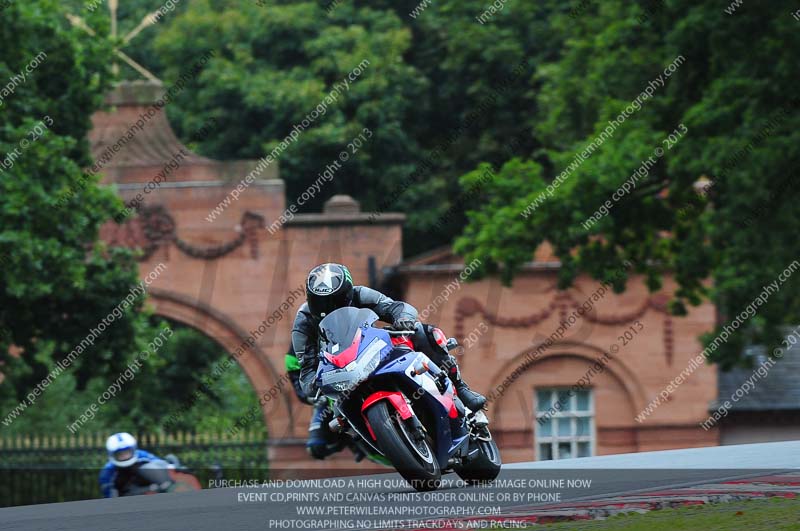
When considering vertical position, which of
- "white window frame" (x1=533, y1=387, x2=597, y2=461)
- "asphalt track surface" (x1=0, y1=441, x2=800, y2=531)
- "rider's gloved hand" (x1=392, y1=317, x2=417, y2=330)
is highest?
"white window frame" (x1=533, y1=387, x2=597, y2=461)

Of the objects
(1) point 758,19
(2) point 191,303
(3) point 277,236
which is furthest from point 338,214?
(1) point 758,19

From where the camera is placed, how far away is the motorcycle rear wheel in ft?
33.1

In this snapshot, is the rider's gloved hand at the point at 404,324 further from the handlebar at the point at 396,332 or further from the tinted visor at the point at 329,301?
the tinted visor at the point at 329,301

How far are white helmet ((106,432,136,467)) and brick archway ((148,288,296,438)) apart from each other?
18.4 meters

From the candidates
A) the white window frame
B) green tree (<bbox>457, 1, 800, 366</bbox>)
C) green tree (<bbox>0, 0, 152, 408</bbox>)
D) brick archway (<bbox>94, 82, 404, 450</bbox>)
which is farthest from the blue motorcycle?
the white window frame

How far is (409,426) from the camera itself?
10.3 m

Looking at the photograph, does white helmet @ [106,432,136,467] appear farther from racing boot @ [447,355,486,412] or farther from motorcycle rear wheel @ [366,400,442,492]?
motorcycle rear wheel @ [366,400,442,492]

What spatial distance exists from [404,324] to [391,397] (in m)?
0.63

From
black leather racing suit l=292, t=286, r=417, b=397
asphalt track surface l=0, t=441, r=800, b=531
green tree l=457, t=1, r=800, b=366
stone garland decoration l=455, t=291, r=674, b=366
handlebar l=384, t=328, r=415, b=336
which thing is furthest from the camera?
stone garland decoration l=455, t=291, r=674, b=366

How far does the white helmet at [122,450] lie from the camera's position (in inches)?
595

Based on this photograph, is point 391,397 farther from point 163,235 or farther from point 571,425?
point 571,425

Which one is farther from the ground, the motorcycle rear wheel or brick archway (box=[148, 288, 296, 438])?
brick archway (box=[148, 288, 296, 438])

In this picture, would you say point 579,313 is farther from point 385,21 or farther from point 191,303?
point 385,21

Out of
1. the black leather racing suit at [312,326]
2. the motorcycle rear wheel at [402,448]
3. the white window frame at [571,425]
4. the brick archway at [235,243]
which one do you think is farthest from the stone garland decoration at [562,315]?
the motorcycle rear wheel at [402,448]
